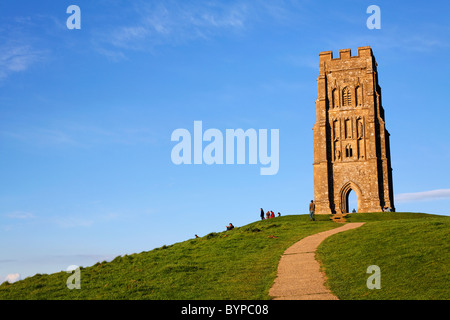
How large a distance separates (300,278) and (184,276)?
5714mm

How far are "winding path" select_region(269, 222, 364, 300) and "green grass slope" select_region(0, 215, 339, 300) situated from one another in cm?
45

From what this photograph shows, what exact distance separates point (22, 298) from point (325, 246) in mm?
16089

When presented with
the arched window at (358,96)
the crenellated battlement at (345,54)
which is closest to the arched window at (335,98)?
the arched window at (358,96)

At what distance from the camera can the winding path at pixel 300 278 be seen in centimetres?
1714

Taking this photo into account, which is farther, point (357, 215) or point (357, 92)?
point (357, 92)

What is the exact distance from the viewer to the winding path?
56.2 ft

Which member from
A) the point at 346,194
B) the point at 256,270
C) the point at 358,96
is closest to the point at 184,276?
the point at 256,270

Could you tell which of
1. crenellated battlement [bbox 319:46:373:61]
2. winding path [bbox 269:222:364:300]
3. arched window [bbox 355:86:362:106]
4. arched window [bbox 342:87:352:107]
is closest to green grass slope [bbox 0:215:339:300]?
winding path [bbox 269:222:364:300]

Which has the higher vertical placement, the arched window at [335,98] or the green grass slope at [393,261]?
the arched window at [335,98]

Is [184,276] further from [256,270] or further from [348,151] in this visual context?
[348,151]

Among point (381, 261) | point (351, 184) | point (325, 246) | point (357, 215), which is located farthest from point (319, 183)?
point (381, 261)

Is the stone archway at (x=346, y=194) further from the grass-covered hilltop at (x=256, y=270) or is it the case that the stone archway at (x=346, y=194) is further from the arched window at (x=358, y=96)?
the grass-covered hilltop at (x=256, y=270)
